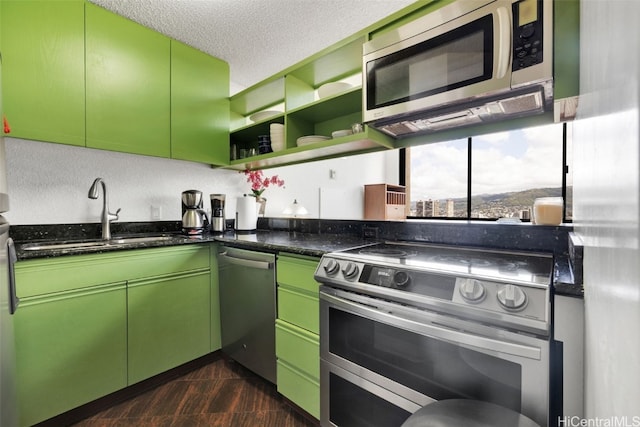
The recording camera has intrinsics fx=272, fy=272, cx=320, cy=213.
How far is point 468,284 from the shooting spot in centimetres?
86

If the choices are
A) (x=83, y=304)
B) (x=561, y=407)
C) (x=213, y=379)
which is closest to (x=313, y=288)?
(x=561, y=407)

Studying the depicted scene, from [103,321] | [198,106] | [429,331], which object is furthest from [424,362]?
[198,106]

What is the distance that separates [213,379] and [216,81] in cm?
239

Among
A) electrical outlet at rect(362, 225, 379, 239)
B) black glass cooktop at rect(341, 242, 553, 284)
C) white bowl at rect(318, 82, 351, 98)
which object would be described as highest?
white bowl at rect(318, 82, 351, 98)

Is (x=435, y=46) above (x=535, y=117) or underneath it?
above

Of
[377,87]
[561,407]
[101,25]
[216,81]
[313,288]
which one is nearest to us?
[561,407]

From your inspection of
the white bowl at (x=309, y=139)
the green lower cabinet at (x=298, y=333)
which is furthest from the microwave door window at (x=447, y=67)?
the green lower cabinet at (x=298, y=333)

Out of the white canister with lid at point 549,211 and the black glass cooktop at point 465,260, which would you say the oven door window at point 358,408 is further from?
the white canister with lid at point 549,211

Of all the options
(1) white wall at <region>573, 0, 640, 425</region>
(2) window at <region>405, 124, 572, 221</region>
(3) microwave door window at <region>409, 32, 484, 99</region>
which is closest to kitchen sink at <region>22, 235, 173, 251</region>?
(3) microwave door window at <region>409, 32, 484, 99</region>

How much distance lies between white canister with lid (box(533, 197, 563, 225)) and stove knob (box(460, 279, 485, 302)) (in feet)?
2.14

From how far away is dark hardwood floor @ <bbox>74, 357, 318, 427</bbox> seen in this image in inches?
57.7

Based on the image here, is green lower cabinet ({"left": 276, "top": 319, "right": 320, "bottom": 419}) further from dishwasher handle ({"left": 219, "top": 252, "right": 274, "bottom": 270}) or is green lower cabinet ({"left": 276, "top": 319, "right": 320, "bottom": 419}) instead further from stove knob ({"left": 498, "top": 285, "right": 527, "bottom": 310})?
stove knob ({"left": 498, "top": 285, "right": 527, "bottom": 310})

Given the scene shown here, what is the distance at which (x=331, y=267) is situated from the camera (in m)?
1.23

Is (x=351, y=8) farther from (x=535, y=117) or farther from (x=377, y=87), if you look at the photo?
(x=535, y=117)
